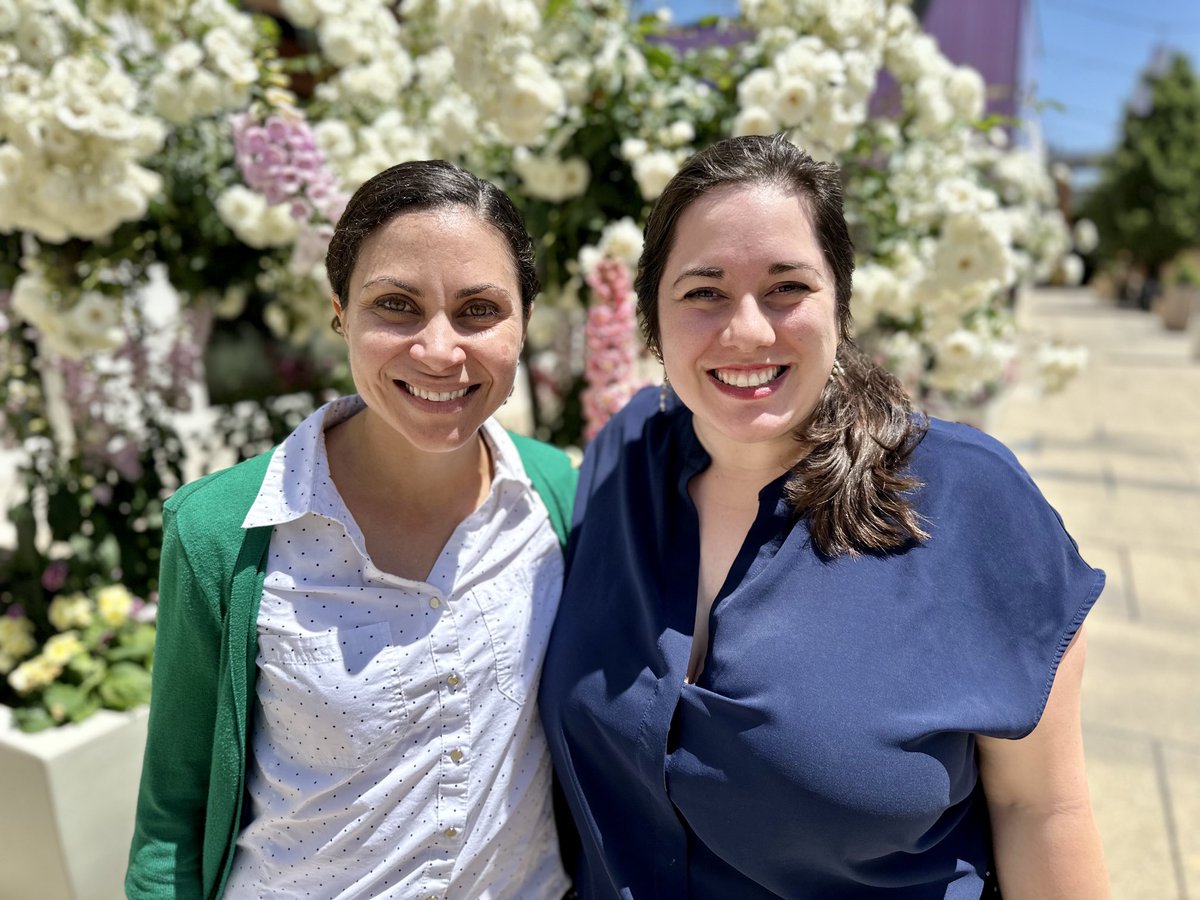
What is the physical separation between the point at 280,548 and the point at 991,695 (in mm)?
1073

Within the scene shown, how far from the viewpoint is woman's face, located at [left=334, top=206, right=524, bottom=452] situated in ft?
4.41

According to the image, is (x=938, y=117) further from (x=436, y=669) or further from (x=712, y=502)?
(x=436, y=669)

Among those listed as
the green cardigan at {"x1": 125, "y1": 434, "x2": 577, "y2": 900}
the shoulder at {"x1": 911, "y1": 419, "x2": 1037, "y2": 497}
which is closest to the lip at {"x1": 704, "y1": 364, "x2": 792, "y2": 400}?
the shoulder at {"x1": 911, "y1": 419, "x2": 1037, "y2": 497}

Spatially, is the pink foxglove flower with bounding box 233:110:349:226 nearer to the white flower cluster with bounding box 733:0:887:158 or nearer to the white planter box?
the white flower cluster with bounding box 733:0:887:158

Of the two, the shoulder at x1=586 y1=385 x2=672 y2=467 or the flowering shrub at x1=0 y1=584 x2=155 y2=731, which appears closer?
the shoulder at x1=586 y1=385 x2=672 y2=467

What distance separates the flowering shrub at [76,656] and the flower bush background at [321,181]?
0.01m

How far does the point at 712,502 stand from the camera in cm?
157

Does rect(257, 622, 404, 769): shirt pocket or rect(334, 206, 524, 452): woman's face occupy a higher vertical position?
rect(334, 206, 524, 452): woman's face

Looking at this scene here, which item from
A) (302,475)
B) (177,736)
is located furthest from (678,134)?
(177,736)

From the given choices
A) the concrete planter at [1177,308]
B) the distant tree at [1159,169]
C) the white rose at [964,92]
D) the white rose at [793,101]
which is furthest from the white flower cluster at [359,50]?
the distant tree at [1159,169]

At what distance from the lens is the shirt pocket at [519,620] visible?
1.50 metres

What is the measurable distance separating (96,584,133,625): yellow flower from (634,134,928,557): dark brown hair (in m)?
2.00

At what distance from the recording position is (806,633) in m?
1.29

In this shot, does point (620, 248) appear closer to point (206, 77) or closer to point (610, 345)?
point (610, 345)
